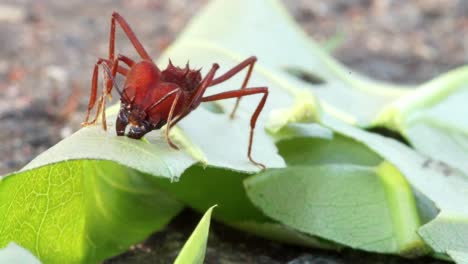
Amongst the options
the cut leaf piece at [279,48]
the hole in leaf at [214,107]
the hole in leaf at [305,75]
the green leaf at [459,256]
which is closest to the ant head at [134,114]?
the hole in leaf at [214,107]

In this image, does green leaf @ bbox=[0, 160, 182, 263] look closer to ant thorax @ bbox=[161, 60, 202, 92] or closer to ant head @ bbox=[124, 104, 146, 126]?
ant head @ bbox=[124, 104, 146, 126]

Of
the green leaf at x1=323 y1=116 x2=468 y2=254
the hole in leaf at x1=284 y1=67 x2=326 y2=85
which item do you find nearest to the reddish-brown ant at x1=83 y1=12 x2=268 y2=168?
the green leaf at x1=323 y1=116 x2=468 y2=254

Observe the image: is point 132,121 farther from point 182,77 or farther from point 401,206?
point 401,206

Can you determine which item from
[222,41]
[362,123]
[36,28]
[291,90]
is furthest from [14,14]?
[362,123]

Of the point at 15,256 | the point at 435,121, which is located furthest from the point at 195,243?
the point at 435,121

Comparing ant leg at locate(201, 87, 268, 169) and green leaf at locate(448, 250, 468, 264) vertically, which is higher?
ant leg at locate(201, 87, 268, 169)

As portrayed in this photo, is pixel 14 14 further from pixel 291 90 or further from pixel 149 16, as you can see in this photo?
pixel 291 90
